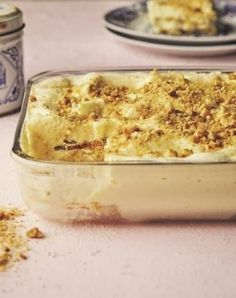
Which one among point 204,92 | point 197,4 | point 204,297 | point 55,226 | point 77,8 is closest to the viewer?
point 204,297

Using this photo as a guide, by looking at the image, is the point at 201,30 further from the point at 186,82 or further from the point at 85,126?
the point at 85,126

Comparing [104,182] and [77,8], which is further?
[77,8]

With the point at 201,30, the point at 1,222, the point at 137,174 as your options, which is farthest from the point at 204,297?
the point at 201,30

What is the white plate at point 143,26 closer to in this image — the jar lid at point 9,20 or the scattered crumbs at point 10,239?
the jar lid at point 9,20

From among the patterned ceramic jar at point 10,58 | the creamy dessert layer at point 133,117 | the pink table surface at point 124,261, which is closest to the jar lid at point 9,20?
the patterned ceramic jar at point 10,58

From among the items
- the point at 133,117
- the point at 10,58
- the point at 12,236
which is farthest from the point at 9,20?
the point at 12,236

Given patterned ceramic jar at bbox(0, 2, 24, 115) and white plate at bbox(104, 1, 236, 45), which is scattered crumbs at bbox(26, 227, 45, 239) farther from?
white plate at bbox(104, 1, 236, 45)
